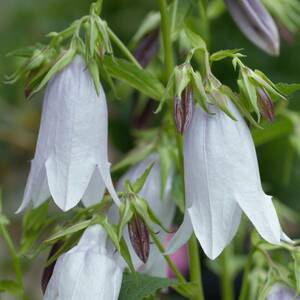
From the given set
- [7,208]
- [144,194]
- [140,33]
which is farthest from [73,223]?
[7,208]

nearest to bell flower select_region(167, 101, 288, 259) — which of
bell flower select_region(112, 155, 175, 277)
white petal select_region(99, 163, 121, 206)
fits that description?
white petal select_region(99, 163, 121, 206)

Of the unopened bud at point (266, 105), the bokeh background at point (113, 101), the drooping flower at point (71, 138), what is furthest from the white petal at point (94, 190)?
the bokeh background at point (113, 101)

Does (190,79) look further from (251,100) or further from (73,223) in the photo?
(73,223)

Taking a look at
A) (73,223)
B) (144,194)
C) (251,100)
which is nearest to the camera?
(251,100)

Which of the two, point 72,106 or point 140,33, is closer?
point 72,106

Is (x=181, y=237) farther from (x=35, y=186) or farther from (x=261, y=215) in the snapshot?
(x=35, y=186)

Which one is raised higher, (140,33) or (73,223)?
(140,33)
